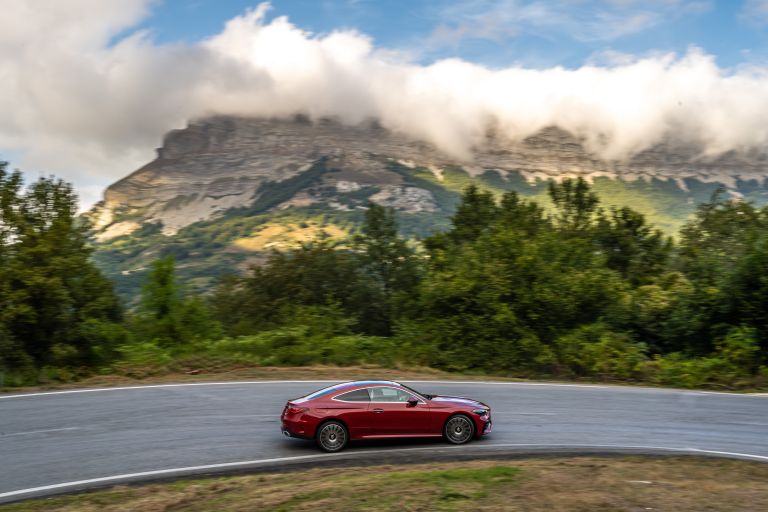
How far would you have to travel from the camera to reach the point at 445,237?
146 ft

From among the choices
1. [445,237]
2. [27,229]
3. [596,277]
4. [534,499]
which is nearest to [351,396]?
[534,499]

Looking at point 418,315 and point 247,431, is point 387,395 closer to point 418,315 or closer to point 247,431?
point 247,431

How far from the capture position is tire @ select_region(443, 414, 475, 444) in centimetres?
1428

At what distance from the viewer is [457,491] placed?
10617 mm

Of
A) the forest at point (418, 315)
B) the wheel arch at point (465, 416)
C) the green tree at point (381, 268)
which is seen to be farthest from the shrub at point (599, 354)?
the green tree at point (381, 268)

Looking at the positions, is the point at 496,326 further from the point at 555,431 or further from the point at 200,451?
the point at 200,451

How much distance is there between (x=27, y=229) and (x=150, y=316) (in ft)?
20.0

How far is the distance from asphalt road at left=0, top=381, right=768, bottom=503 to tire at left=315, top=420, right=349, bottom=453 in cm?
21

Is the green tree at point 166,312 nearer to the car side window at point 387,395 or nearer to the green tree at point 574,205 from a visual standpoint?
the car side window at point 387,395

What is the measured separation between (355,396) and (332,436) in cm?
91

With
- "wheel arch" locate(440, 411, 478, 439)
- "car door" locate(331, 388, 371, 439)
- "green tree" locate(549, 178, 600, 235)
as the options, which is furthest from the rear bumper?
"green tree" locate(549, 178, 600, 235)

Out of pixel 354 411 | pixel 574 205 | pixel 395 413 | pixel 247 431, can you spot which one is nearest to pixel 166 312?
pixel 247 431

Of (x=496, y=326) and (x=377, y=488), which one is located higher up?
(x=496, y=326)

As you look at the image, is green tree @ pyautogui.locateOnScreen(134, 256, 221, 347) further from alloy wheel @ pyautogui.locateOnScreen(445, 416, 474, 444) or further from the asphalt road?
alloy wheel @ pyautogui.locateOnScreen(445, 416, 474, 444)
